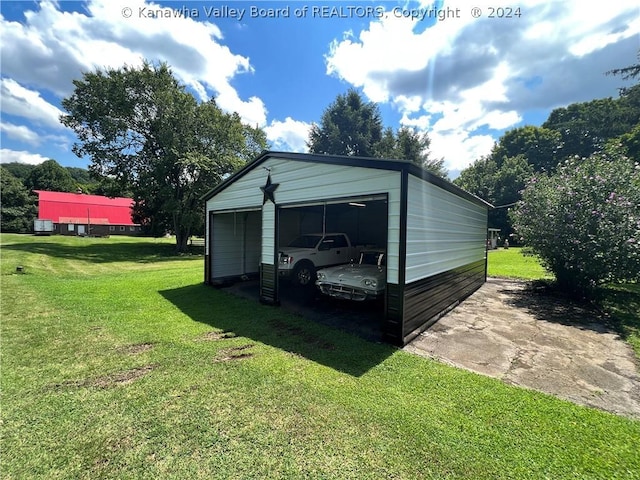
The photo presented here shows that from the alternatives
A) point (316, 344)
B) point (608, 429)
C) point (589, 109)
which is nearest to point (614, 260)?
point (608, 429)

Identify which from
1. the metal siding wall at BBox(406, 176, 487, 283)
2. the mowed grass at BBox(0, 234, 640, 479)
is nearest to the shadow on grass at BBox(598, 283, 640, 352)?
the metal siding wall at BBox(406, 176, 487, 283)

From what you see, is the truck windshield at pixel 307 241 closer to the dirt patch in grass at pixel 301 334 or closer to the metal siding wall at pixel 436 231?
the dirt patch in grass at pixel 301 334

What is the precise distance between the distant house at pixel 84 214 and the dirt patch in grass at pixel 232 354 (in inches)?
1688

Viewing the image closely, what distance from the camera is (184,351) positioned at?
14.9 ft

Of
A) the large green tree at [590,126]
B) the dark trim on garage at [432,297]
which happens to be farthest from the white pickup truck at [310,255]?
the large green tree at [590,126]

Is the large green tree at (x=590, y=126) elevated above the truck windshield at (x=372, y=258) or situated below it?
above

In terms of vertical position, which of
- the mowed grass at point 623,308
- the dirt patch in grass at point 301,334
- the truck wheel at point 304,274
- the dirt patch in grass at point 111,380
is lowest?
the dirt patch in grass at point 111,380

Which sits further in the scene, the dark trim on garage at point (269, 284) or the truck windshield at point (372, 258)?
the truck windshield at point (372, 258)

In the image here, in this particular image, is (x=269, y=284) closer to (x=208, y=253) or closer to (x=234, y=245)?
(x=208, y=253)

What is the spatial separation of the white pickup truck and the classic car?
1882mm

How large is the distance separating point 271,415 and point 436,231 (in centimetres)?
483

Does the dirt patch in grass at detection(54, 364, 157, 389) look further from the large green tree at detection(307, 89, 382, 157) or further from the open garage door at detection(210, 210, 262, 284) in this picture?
the large green tree at detection(307, 89, 382, 157)

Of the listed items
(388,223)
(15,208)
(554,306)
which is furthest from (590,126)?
(15,208)

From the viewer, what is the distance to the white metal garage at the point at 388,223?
4895 mm
